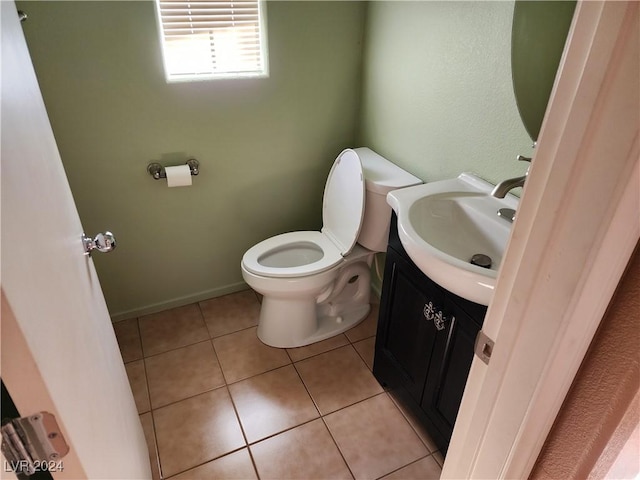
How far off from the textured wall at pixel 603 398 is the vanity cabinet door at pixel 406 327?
687mm

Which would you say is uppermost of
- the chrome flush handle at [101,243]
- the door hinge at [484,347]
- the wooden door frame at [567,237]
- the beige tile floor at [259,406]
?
the wooden door frame at [567,237]

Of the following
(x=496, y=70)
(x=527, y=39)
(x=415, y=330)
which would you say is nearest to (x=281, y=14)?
(x=496, y=70)

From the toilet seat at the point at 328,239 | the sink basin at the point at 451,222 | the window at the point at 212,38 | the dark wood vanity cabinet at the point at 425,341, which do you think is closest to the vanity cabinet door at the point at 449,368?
the dark wood vanity cabinet at the point at 425,341

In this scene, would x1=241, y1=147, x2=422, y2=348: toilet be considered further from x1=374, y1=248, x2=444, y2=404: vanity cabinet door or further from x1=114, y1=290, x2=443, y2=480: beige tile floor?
x1=374, y1=248, x2=444, y2=404: vanity cabinet door

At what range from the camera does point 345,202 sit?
196cm

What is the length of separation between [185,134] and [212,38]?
0.42 metres

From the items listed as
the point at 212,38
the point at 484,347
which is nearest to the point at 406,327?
the point at 484,347

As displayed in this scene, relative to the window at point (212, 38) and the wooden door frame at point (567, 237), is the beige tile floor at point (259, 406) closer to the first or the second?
the wooden door frame at point (567, 237)

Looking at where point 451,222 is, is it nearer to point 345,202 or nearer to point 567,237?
point 345,202

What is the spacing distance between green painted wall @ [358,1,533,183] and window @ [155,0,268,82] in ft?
1.72

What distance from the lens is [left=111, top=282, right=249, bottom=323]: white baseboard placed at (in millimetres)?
2236

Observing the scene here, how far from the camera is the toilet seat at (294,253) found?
192 centimetres

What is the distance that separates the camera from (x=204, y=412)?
1762mm

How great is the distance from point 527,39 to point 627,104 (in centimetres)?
88
